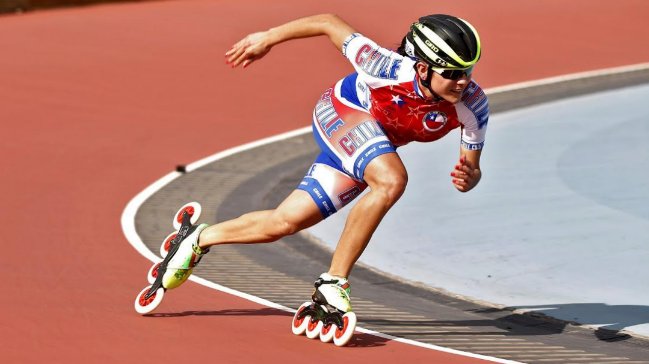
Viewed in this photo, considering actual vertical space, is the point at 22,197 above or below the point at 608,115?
below

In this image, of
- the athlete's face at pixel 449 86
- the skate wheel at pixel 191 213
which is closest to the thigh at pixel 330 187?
the athlete's face at pixel 449 86

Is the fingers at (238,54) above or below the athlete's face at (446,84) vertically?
above

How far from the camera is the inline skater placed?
7.71 m

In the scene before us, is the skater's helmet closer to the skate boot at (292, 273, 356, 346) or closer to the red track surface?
the skate boot at (292, 273, 356, 346)

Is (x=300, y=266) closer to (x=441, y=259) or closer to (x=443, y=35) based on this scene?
(x=441, y=259)

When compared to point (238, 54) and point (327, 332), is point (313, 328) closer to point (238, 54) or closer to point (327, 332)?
→ point (327, 332)

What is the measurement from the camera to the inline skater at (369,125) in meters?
7.71

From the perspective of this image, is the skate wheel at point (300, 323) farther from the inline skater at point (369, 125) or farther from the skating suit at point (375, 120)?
the skating suit at point (375, 120)

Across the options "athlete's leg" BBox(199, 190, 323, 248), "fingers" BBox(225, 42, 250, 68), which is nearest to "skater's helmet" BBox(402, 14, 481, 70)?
"fingers" BBox(225, 42, 250, 68)

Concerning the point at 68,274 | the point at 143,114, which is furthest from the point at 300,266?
the point at 143,114

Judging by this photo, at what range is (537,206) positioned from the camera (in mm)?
11969

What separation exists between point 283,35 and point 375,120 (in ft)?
2.42

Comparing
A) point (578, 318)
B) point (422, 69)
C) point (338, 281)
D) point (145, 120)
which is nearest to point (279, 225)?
point (338, 281)

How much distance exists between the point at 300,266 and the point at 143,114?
6317 mm
